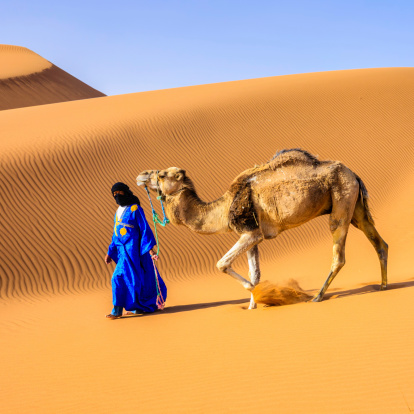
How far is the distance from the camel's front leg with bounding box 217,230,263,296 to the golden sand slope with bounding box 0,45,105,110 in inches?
1469

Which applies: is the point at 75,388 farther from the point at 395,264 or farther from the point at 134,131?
the point at 134,131

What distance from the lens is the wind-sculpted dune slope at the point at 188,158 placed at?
11461 mm

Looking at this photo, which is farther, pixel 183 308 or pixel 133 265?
pixel 183 308

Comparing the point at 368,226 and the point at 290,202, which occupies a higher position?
the point at 290,202

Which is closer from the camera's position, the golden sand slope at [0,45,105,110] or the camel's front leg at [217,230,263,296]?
the camel's front leg at [217,230,263,296]

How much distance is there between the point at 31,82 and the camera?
46438mm

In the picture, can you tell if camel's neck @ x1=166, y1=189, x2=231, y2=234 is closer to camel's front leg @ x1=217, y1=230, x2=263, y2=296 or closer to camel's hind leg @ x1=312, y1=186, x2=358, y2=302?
camel's front leg @ x1=217, y1=230, x2=263, y2=296

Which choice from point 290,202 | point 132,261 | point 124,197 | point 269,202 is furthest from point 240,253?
point 124,197

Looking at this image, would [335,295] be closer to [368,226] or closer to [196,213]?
[368,226]

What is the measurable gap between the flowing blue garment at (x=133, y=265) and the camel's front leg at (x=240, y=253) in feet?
4.13

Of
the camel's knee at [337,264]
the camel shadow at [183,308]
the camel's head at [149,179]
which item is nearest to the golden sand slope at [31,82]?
the camel shadow at [183,308]

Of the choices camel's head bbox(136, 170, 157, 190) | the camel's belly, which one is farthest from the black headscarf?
the camel's belly

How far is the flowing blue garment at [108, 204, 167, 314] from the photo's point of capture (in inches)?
264

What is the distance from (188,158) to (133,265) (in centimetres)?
1003
